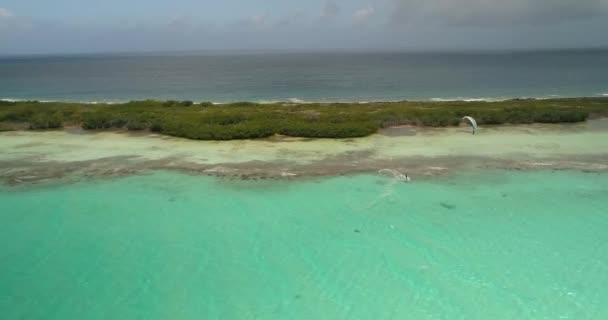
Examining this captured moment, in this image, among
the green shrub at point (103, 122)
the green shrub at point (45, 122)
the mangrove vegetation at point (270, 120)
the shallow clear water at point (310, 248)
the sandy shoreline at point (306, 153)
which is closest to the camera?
the shallow clear water at point (310, 248)

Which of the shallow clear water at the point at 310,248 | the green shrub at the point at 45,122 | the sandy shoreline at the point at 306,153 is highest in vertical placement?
the green shrub at the point at 45,122

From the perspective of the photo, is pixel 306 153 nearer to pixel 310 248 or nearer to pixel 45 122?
pixel 310 248

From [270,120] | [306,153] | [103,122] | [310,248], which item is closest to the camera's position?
[310,248]

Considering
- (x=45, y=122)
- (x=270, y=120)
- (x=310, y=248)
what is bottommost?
(x=310, y=248)

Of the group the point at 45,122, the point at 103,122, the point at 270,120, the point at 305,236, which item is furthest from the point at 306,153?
the point at 45,122

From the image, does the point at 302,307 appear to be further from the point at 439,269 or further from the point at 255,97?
the point at 255,97

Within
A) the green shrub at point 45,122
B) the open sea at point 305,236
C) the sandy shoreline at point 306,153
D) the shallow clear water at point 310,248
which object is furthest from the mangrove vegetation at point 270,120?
the shallow clear water at point 310,248

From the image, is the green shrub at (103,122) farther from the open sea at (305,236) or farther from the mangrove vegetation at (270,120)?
the open sea at (305,236)
